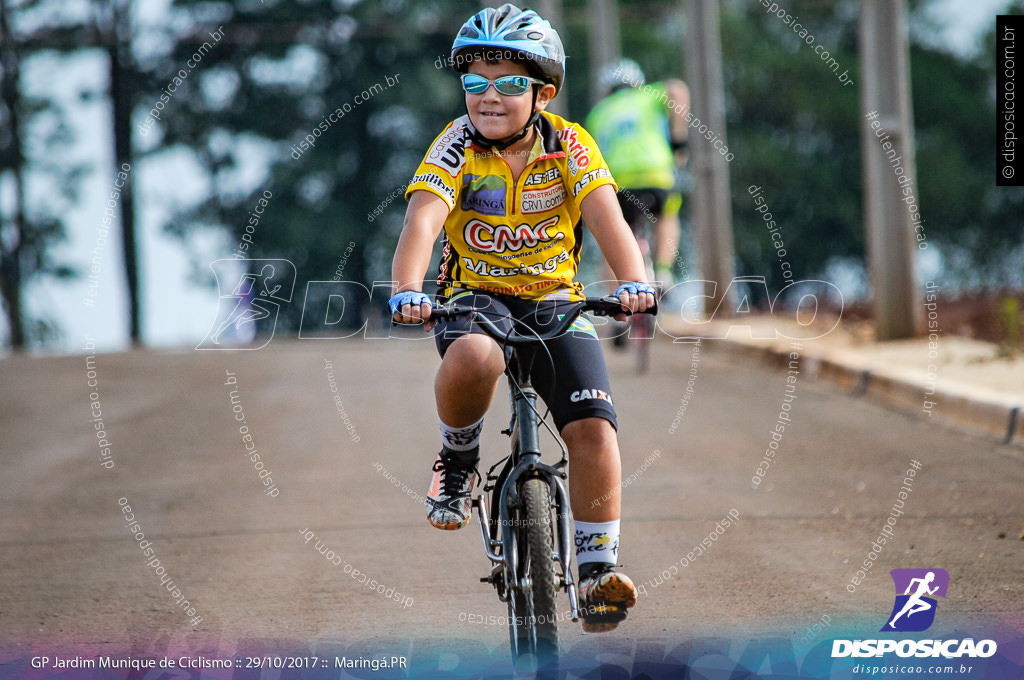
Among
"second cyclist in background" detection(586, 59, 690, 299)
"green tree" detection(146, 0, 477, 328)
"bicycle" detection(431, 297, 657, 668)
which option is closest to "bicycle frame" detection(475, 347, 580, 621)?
"bicycle" detection(431, 297, 657, 668)

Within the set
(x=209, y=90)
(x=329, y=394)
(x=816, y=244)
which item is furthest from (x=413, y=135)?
(x=329, y=394)

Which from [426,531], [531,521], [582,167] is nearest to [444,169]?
[582,167]

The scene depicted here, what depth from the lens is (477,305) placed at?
431cm

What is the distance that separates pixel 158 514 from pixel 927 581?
3808 mm

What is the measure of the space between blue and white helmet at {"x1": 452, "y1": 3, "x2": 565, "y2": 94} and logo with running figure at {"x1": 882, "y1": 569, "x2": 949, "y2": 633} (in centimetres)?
205

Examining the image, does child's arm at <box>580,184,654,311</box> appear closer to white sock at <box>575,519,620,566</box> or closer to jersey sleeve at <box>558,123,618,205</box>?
jersey sleeve at <box>558,123,618,205</box>

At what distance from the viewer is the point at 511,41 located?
4277 millimetres

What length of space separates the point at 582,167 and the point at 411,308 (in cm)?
80

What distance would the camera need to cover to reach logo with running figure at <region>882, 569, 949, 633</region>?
4.55 metres

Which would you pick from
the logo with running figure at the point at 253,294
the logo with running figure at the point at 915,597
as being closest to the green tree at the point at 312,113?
the logo with running figure at the point at 253,294

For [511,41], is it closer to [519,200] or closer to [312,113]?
[519,200]

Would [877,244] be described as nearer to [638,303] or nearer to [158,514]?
[158,514]

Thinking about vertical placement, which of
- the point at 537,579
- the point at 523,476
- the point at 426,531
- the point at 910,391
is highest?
the point at 523,476

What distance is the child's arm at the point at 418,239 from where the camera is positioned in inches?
169
